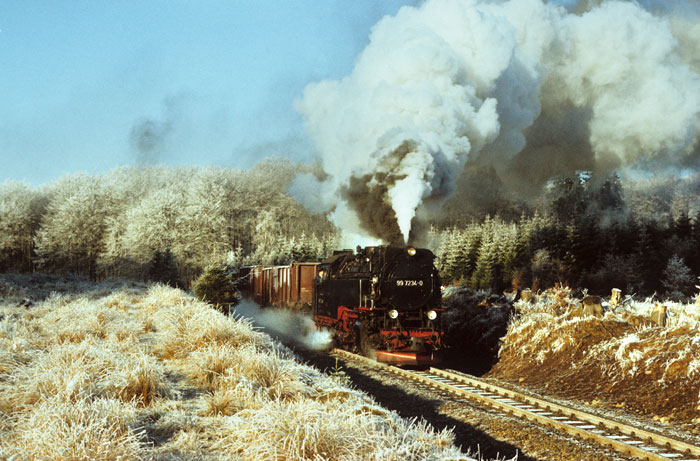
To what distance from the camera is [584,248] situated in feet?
137

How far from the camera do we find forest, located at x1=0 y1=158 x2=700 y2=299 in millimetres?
40469

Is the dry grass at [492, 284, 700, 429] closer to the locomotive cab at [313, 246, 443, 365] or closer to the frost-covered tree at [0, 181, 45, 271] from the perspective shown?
the locomotive cab at [313, 246, 443, 365]

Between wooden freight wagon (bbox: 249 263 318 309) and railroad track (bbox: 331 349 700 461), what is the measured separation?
10.6 m

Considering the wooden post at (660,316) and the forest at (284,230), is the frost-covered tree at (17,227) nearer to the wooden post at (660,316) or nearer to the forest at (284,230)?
the forest at (284,230)

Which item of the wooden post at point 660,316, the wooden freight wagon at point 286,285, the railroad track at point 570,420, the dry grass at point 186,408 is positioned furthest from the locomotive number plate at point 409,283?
the wooden freight wagon at point 286,285

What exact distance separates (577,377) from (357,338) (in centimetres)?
620

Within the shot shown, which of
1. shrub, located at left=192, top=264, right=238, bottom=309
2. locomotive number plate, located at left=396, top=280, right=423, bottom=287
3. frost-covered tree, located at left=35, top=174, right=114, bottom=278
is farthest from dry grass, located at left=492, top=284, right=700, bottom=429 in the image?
frost-covered tree, located at left=35, top=174, right=114, bottom=278

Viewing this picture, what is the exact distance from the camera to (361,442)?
4.50 meters

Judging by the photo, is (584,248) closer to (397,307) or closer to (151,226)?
(397,307)

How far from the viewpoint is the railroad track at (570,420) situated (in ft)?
22.4

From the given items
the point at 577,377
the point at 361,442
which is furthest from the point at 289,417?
the point at 577,377

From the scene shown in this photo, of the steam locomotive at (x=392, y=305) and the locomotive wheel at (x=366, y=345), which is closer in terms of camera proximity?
the steam locomotive at (x=392, y=305)

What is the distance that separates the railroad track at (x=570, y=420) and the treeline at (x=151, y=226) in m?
42.3

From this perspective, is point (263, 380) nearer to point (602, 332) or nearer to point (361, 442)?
point (361, 442)
